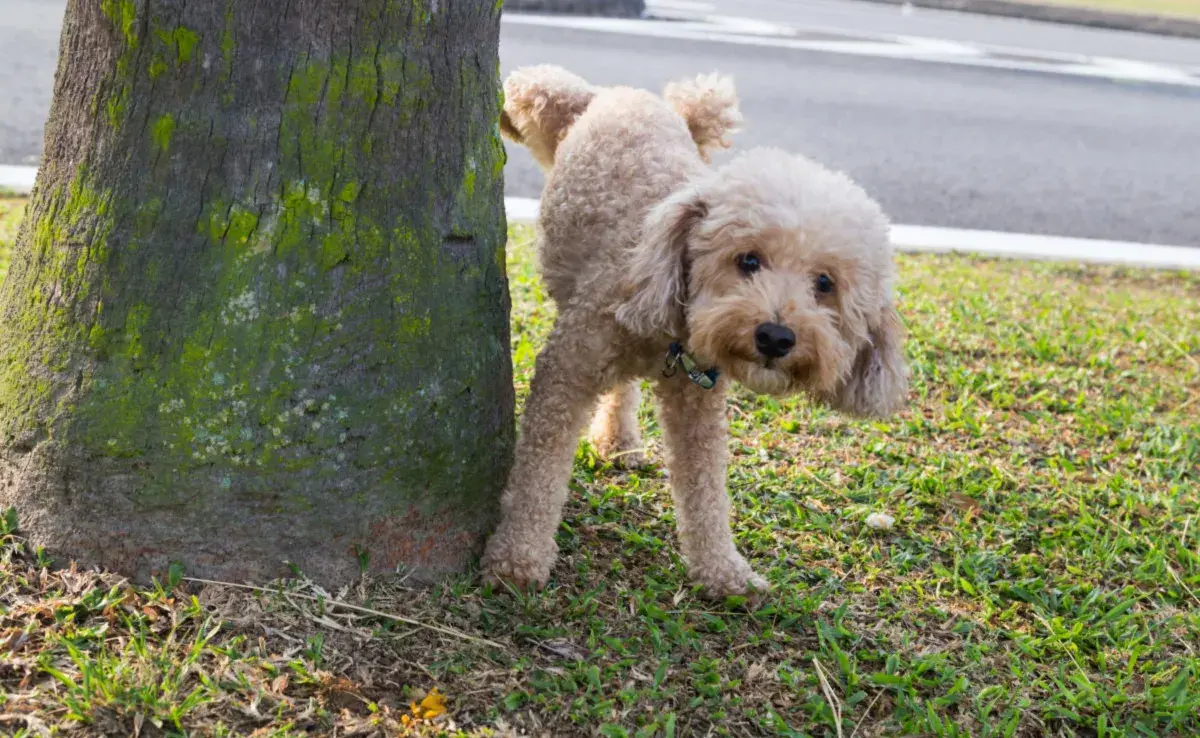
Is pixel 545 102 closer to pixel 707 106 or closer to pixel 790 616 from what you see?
pixel 707 106

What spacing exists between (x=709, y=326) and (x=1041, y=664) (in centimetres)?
139

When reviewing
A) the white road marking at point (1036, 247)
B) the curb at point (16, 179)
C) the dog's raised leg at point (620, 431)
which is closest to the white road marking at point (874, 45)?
the white road marking at point (1036, 247)

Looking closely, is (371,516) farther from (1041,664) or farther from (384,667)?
(1041,664)

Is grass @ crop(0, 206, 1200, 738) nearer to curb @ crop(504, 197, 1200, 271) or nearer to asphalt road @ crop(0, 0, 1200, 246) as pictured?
curb @ crop(504, 197, 1200, 271)

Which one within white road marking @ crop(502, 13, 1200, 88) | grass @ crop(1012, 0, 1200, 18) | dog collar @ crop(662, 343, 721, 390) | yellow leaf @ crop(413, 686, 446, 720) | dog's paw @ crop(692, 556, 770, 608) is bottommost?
yellow leaf @ crop(413, 686, 446, 720)

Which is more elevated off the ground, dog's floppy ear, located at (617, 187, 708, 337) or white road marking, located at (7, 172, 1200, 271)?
dog's floppy ear, located at (617, 187, 708, 337)

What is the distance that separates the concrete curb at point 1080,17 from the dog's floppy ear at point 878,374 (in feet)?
50.7

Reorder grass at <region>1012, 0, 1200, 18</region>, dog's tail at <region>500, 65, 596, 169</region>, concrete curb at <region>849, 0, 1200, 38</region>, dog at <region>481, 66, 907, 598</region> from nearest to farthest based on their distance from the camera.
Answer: dog at <region>481, 66, 907, 598</region> < dog's tail at <region>500, 65, 596, 169</region> < concrete curb at <region>849, 0, 1200, 38</region> < grass at <region>1012, 0, 1200, 18</region>

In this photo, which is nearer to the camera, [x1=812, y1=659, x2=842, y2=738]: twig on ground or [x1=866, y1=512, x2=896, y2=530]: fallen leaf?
[x1=812, y1=659, x2=842, y2=738]: twig on ground

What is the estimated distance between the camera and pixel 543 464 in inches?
121

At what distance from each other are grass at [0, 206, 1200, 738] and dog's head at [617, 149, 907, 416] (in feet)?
Result: 2.40

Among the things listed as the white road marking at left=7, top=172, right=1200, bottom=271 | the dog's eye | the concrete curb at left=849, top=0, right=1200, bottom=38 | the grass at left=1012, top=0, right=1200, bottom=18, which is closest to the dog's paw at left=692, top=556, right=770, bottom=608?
the dog's eye

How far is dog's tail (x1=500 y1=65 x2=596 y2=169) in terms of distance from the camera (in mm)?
3973

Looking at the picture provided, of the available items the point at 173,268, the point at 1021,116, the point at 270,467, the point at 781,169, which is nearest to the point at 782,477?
the point at 781,169
